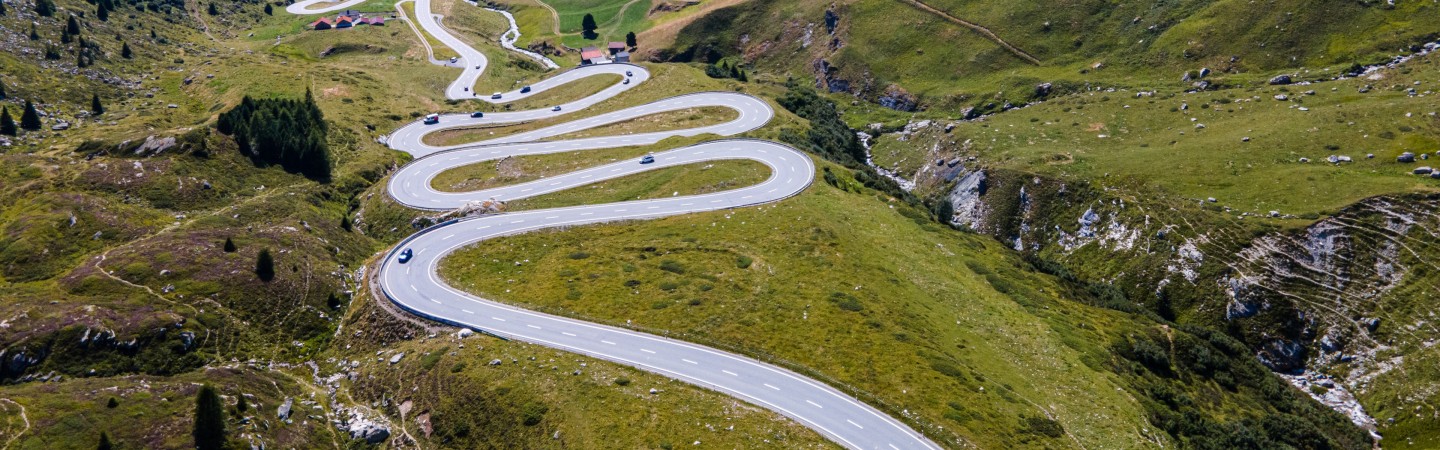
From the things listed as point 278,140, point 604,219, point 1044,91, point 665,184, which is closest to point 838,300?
point 604,219

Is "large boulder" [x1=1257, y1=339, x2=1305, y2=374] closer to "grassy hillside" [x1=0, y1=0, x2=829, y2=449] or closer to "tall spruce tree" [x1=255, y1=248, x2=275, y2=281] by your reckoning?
"grassy hillside" [x1=0, y1=0, x2=829, y2=449]

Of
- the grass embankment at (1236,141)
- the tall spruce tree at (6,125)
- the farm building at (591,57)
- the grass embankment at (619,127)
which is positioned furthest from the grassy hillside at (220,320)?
the grass embankment at (1236,141)

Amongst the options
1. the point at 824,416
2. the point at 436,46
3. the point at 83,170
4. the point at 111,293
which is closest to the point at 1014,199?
the point at 824,416

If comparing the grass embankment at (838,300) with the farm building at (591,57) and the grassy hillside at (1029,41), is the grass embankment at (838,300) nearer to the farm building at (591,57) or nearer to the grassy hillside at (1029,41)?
the grassy hillside at (1029,41)

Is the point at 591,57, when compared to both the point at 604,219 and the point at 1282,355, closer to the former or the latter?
the point at 604,219

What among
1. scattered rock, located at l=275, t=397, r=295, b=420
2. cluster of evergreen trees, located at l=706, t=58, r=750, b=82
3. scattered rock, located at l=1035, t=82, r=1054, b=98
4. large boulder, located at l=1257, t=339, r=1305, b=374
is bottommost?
large boulder, located at l=1257, t=339, r=1305, b=374

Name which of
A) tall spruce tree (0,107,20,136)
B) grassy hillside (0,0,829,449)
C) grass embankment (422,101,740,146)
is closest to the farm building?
grass embankment (422,101,740,146)
